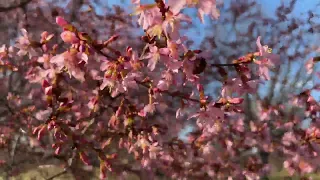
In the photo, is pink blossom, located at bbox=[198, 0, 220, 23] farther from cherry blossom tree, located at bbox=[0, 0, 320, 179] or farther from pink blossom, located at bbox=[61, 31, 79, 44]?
pink blossom, located at bbox=[61, 31, 79, 44]

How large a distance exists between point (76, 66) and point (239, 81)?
1.09 metres

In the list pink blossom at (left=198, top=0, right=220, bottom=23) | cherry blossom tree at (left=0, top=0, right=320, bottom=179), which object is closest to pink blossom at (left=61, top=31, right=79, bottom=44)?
cherry blossom tree at (left=0, top=0, right=320, bottom=179)

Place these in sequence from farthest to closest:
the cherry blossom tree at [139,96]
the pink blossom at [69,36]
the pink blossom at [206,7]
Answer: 1. the cherry blossom tree at [139,96]
2. the pink blossom at [69,36]
3. the pink blossom at [206,7]

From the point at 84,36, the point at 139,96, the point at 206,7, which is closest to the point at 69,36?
the point at 84,36

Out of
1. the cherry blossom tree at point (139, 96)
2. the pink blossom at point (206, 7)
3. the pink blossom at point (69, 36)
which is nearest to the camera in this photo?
the pink blossom at point (206, 7)

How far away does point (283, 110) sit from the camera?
8273 millimetres

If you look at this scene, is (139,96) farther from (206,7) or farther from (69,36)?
(206,7)

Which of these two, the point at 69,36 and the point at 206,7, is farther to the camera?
the point at 69,36

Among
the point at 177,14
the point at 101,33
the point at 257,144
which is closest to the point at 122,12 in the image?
the point at 101,33

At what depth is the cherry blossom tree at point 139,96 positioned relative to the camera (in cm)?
266

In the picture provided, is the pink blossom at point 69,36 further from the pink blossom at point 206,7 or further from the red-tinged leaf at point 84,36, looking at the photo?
the pink blossom at point 206,7

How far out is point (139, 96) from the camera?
19.7 feet

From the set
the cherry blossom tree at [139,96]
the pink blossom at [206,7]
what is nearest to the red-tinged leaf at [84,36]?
the cherry blossom tree at [139,96]

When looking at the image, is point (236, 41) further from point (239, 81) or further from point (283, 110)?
point (239, 81)
